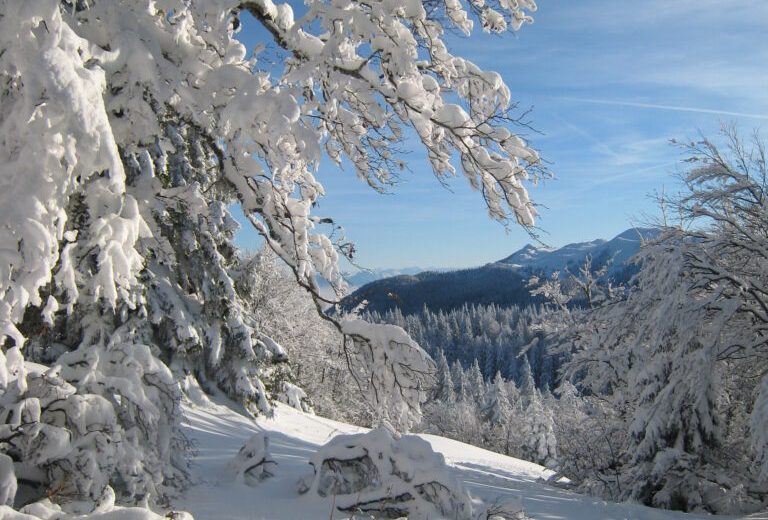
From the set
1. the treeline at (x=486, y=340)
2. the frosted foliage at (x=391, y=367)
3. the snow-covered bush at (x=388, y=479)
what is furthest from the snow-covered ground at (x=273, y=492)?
the treeline at (x=486, y=340)

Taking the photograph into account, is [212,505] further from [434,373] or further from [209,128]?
[209,128]

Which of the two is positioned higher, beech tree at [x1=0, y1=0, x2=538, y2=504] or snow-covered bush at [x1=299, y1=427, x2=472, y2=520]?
beech tree at [x1=0, y1=0, x2=538, y2=504]

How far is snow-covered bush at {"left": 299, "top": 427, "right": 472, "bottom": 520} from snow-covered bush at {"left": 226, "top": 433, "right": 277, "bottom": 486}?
0.65 meters

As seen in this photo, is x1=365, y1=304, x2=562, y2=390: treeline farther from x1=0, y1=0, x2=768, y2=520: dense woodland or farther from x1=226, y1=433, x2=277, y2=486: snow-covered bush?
x1=0, y1=0, x2=768, y2=520: dense woodland

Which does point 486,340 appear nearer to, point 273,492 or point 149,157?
point 273,492

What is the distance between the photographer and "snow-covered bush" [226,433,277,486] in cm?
587

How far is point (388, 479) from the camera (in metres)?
5.34

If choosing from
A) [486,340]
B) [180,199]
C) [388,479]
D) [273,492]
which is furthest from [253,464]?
[486,340]

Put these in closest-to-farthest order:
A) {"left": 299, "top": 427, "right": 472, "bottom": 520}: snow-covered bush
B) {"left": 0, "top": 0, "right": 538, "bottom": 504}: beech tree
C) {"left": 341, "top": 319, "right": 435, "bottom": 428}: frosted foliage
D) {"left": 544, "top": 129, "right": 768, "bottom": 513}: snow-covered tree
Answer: {"left": 0, "top": 0, "right": 538, "bottom": 504}: beech tree
{"left": 341, "top": 319, "right": 435, "bottom": 428}: frosted foliage
{"left": 299, "top": 427, "right": 472, "bottom": 520}: snow-covered bush
{"left": 544, "top": 129, "right": 768, "bottom": 513}: snow-covered tree

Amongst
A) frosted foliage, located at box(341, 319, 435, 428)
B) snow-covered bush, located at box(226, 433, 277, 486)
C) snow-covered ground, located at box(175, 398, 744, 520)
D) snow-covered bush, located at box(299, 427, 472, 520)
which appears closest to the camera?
frosted foliage, located at box(341, 319, 435, 428)

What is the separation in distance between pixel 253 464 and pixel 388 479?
5.24 ft

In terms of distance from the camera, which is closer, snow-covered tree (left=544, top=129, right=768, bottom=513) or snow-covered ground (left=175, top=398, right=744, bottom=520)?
snow-covered ground (left=175, top=398, right=744, bottom=520)

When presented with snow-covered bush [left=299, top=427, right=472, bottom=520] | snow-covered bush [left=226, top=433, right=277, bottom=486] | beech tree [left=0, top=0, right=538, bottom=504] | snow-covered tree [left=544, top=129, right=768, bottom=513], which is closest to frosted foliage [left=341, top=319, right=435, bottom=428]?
beech tree [left=0, top=0, right=538, bottom=504]

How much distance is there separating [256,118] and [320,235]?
4.50 feet
